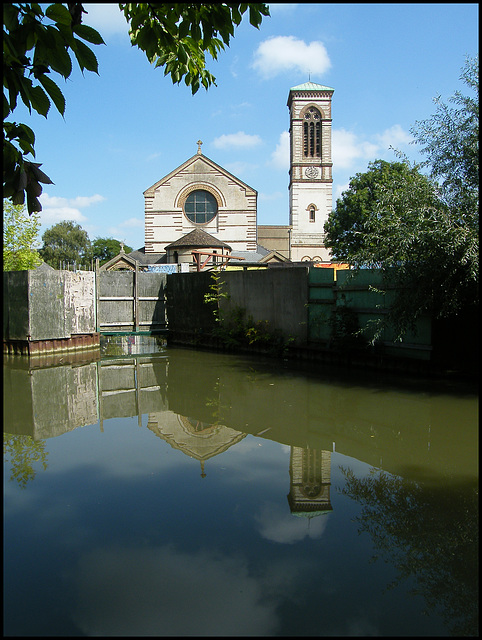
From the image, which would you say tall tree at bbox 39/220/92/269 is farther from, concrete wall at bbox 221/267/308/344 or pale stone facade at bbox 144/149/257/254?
concrete wall at bbox 221/267/308/344

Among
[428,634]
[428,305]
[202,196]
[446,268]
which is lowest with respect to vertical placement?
[428,634]

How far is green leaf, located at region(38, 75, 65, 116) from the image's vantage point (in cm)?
228

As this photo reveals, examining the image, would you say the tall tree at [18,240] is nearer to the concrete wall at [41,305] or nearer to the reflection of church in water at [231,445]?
the concrete wall at [41,305]

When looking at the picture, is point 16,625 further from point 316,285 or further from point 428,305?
point 316,285

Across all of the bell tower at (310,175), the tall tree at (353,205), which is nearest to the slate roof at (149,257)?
the tall tree at (353,205)

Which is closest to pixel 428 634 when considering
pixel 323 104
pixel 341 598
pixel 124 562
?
pixel 341 598

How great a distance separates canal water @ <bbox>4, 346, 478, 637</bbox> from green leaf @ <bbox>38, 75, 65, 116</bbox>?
2508 millimetres

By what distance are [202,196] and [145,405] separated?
33309 millimetres

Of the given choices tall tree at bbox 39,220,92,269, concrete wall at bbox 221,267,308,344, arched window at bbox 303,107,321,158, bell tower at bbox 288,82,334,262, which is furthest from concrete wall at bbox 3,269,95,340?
tall tree at bbox 39,220,92,269

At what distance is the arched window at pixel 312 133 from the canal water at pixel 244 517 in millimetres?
47831

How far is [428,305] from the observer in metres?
7.80

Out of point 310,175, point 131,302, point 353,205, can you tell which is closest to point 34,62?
point 131,302

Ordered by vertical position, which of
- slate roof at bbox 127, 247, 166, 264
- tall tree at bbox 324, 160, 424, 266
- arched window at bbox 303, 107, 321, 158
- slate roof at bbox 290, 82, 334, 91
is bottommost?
slate roof at bbox 127, 247, 166, 264

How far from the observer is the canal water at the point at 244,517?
2.53 meters
